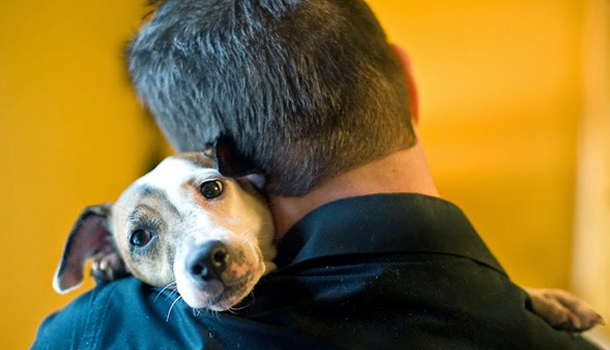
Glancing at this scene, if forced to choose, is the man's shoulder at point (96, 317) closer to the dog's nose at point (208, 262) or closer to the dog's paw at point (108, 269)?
the dog's nose at point (208, 262)

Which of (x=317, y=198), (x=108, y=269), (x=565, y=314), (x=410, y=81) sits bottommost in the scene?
(x=565, y=314)

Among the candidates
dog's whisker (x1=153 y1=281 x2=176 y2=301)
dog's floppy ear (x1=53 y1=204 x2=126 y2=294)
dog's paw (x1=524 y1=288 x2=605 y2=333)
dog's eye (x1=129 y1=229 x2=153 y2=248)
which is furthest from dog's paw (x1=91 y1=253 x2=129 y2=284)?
dog's paw (x1=524 y1=288 x2=605 y2=333)

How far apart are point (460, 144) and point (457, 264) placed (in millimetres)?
2477

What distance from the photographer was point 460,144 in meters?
3.27

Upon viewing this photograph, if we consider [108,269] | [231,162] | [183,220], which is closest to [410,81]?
[231,162]

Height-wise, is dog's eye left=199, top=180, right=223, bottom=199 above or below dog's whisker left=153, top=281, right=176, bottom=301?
above

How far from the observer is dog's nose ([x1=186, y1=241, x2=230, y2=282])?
35.0 inches

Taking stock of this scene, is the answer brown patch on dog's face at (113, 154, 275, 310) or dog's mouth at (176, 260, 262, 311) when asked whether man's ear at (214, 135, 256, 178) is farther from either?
dog's mouth at (176, 260, 262, 311)

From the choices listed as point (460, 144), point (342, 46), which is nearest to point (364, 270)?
point (342, 46)

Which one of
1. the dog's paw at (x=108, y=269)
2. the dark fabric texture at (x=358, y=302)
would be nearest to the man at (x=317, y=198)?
the dark fabric texture at (x=358, y=302)

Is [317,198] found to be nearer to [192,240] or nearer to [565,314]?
[192,240]

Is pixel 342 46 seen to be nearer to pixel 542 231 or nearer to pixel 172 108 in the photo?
pixel 172 108

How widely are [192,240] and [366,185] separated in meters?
0.32

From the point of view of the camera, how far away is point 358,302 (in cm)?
83
